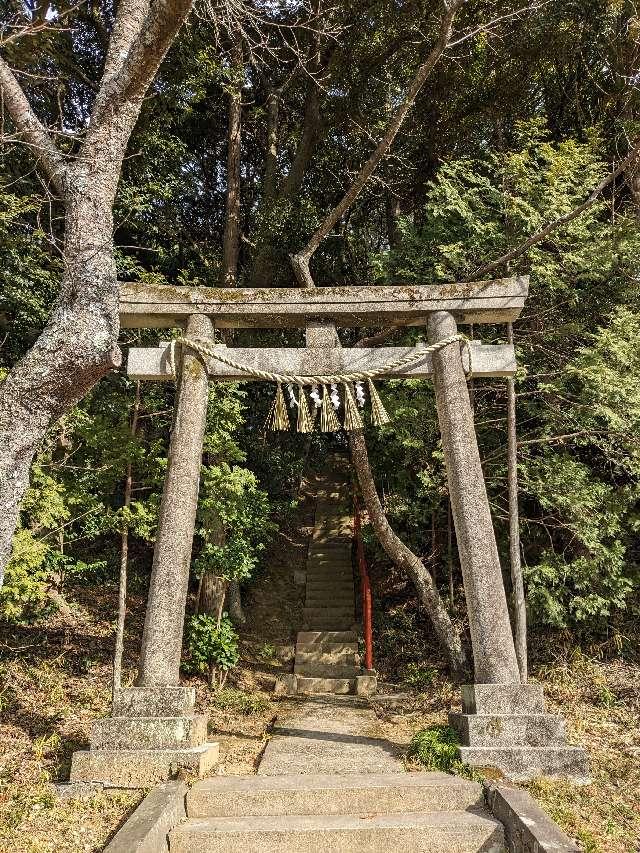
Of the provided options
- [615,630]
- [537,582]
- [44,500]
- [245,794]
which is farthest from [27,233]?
[615,630]

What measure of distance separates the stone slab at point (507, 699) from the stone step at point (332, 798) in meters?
0.58

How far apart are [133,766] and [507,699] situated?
2776 millimetres

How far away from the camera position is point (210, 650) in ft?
26.5

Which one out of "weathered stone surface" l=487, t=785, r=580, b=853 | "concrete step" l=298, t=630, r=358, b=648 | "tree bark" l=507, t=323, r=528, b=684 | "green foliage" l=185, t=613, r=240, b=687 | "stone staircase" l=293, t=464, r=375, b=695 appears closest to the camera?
"weathered stone surface" l=487, t=785, r=580, b=853

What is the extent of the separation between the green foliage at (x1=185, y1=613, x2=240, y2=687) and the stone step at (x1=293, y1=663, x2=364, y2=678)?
3.74 ft

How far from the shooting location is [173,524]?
504 cm

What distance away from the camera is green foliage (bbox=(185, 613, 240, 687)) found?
8.02 metres

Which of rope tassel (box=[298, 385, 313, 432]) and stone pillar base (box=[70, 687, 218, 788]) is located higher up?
rope tassel (box=[298, 385, 313, 432])

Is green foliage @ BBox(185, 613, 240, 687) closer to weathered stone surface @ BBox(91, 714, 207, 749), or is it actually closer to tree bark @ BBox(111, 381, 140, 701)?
tree bark @ BBox(111, 381, 140, 701)

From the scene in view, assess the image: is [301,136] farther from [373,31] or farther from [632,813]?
[632,813]

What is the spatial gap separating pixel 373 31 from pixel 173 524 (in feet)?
27.4

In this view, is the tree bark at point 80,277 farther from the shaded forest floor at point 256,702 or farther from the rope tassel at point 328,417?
the rope tassel at point 328,417

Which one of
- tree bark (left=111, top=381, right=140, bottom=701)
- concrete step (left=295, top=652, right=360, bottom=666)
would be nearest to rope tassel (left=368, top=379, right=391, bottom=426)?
tree bark (left=111, top=381, right=140, bottom=701)

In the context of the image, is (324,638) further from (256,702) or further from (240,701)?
(240,701)
